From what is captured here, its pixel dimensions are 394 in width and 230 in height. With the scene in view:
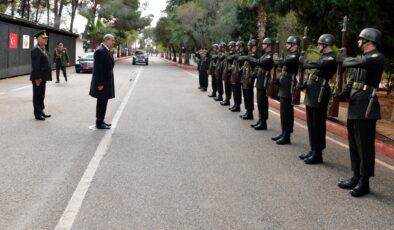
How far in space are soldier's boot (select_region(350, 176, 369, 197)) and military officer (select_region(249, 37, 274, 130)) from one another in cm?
417

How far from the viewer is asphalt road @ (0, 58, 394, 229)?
14.7ft

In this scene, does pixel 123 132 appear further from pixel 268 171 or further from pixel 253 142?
pixel 268 171

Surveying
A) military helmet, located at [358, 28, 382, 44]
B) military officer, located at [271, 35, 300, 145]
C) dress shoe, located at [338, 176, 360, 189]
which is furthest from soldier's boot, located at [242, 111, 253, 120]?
military helmet, located at [358, 28, 382, 44]

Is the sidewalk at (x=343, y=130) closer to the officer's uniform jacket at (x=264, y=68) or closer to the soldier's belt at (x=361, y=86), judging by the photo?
the officer's uniform jacket at (x=264, y=68)

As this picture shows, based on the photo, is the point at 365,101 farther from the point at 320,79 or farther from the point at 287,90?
the point at 287,90

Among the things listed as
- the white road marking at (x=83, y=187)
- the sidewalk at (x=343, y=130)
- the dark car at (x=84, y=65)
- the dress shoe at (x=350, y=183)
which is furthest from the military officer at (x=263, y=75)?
the dark car at (x=84, y=65)

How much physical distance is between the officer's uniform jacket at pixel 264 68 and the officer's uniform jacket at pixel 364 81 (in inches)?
145

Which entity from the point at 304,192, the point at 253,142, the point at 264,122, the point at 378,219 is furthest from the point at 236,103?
the point at 378,219

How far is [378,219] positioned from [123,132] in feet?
18.0

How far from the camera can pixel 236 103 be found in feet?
42.0

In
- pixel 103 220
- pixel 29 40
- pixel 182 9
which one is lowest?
pixel 103 220

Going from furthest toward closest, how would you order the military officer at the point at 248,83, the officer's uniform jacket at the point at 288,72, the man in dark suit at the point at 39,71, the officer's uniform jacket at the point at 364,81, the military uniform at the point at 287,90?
the military officer at the point at 248,83 < the man in dark suit at the point at 39,71 < the military uniform at the point at 287,90 < the officer's uniform jacket at the point at 288,72 < the officer's uniform jacket at the point at 364,81

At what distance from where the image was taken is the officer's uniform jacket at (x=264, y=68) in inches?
365

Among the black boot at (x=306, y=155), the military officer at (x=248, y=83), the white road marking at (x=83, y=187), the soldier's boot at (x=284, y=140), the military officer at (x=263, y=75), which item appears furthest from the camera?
the military officer at (x=248, y=83)
